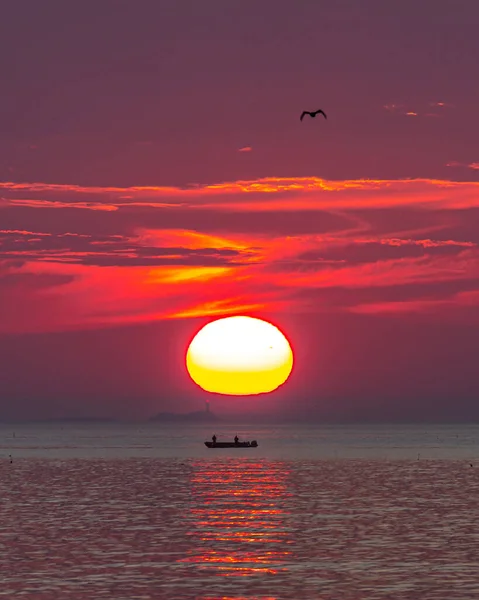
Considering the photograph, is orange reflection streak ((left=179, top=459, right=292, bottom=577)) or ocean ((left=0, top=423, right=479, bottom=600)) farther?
orange reflection streak ((left=179, top=459, right=292, bottom=577))

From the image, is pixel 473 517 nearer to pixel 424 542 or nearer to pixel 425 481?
pixel 424 542

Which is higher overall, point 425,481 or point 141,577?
point 425,481

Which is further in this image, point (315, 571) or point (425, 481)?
point (425, 481)

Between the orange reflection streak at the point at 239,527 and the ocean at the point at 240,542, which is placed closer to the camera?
the ocean at the point at 240,542

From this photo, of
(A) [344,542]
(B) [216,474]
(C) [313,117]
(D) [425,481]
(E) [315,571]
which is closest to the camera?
(E) [315,571]

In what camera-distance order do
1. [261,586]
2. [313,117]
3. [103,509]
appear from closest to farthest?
[261,586], [313,117], [103,509]

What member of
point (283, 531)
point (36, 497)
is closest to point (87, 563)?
point (283, 531)

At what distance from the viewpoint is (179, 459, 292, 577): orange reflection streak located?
75.0m

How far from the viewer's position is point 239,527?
321 ft

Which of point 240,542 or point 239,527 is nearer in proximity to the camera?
point 240,542

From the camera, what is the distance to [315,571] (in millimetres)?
71125

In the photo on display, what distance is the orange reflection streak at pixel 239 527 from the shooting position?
75.0 metres

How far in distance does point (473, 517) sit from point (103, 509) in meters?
36.6

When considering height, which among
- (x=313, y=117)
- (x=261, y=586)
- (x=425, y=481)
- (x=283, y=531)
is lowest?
(x=261, y=586)
